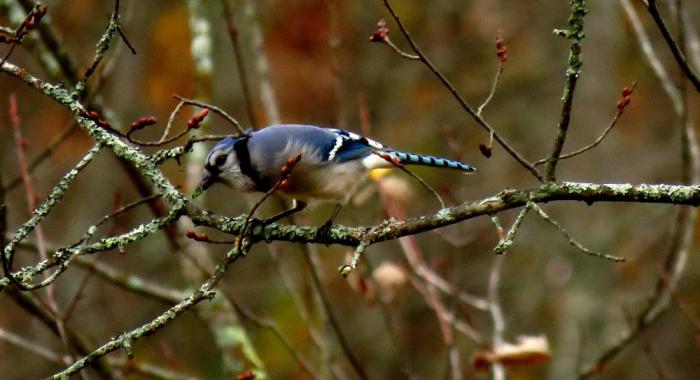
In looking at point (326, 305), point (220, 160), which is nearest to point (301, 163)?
point (220, 160)

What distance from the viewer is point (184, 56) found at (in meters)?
11.6

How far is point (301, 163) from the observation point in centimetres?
466

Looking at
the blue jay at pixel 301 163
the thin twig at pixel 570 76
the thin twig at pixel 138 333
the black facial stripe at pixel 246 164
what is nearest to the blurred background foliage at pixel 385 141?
the blue jay at pixel 301 163

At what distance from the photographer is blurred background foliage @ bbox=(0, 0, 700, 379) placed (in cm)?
1035

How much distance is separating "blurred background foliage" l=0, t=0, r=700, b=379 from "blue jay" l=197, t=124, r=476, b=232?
5038mm

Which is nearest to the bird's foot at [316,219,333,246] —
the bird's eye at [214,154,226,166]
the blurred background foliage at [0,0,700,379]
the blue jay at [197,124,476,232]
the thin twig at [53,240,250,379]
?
the blue jay at [197,124,476,232]

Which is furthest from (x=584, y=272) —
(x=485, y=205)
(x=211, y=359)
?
(x=485, y=205)

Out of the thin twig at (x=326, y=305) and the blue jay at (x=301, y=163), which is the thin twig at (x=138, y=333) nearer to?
the blue jay at (x=301, y=163)

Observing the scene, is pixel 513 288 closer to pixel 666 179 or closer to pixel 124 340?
pixel 666 179

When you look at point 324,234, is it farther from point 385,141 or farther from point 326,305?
point 385,141

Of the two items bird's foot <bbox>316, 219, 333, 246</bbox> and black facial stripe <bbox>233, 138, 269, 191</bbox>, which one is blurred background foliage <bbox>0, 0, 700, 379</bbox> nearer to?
black facial stripe <bbox>233, 138, 269, 191</bbox>

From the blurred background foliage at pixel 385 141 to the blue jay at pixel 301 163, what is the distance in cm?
504

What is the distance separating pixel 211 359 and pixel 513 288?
12.1 ft

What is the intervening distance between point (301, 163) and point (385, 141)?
21.8 ft
